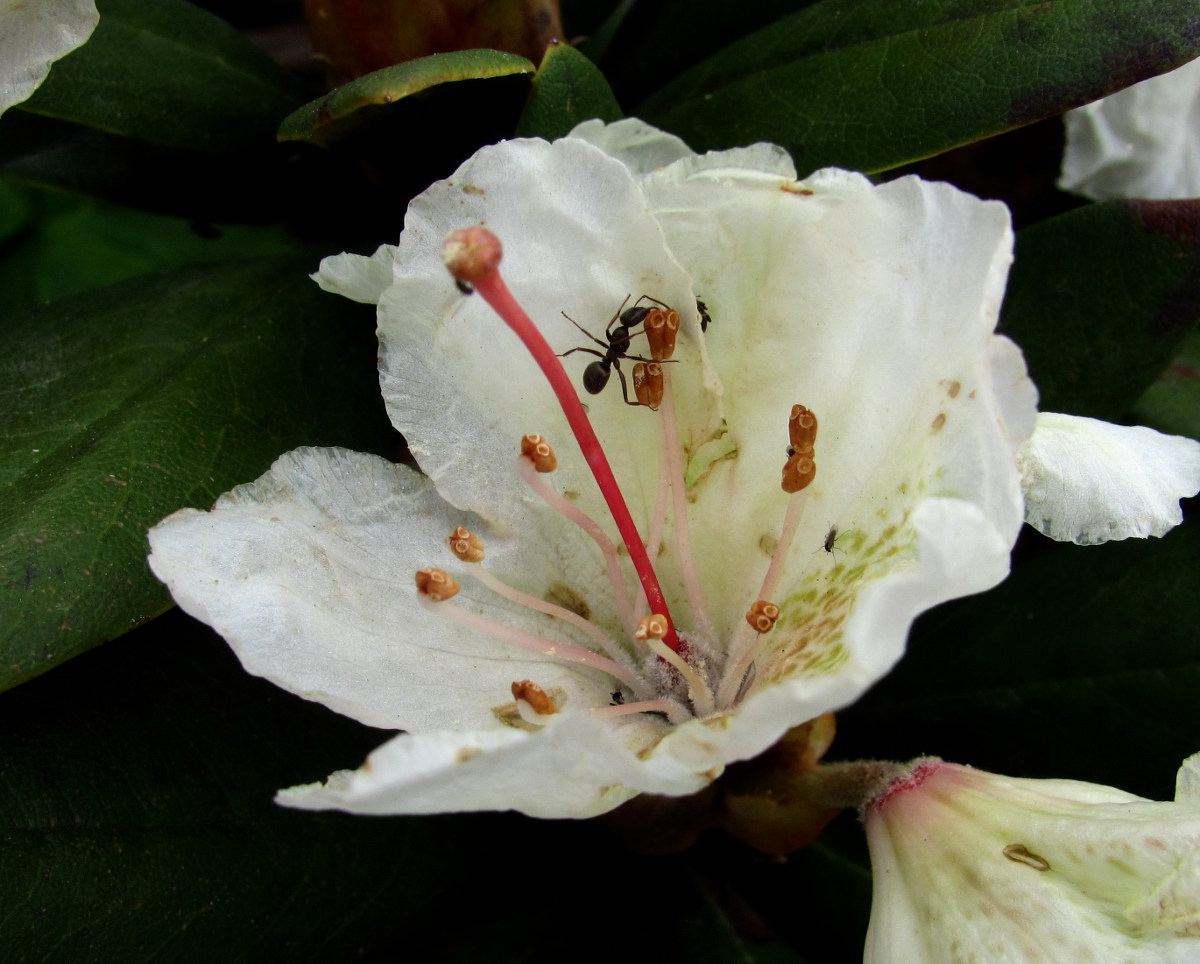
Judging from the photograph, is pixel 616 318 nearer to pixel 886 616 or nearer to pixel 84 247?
pixel 886 616

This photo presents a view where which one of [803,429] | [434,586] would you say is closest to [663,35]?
[803,429]

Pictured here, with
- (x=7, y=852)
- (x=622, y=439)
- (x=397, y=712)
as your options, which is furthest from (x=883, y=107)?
(x=7, y=852)

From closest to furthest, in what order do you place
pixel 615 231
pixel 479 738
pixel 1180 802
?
pixel 479 738 → pixel 1180 802 → pixel 615 231

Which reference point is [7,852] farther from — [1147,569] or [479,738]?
[1147,569]

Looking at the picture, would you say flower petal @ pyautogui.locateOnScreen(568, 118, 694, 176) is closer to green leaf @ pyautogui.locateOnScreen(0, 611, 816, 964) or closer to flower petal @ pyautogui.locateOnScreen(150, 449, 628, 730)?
flower petal @ pyautogui.locateOnScreen(150, 449, 628, 730)

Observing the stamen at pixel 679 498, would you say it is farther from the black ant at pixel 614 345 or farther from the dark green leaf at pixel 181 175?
the dark green leaf at pixel 181 175
